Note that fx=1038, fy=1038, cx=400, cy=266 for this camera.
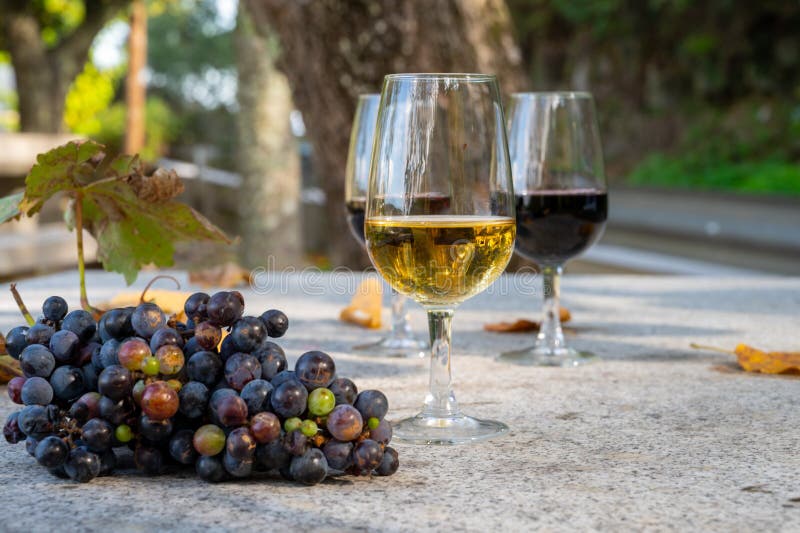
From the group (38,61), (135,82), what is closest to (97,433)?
(38,61)

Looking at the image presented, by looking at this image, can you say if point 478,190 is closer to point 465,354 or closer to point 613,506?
point 613,506

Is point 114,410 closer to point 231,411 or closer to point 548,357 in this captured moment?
point 231,411

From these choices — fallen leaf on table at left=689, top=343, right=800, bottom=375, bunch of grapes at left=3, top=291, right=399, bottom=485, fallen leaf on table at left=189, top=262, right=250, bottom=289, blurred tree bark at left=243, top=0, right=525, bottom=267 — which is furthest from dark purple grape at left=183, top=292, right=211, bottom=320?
blurred tree bark at left=243, top=0, right=525, bottom=267

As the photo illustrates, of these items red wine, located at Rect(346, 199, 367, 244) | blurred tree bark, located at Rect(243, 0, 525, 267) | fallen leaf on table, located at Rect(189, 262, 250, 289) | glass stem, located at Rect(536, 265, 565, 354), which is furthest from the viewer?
blurred tree bark, located at Rect(243, 0, 525, 267)

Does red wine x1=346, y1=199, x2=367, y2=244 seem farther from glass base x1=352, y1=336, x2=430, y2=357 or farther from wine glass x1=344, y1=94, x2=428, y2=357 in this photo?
glass base x1=352, y1=336, x2=430, y2=357

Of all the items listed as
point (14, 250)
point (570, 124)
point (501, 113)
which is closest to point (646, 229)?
point (14, 250)

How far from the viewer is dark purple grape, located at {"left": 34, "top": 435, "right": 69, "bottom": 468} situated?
103 centimetres

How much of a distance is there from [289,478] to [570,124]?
110 centimetres

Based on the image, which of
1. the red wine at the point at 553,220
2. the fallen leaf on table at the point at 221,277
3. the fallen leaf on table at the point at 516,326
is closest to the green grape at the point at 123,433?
the red wine at the point at 553,220

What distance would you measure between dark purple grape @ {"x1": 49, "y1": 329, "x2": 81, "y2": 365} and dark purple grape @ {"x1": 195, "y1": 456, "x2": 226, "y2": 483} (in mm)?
180

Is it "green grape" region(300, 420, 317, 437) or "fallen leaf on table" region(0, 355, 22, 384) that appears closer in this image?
"green grape" region(300, 420, 317, 437)

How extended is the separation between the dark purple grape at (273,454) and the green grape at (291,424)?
1cm

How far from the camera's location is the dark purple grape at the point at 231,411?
1.00 metres

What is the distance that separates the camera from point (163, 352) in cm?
103
